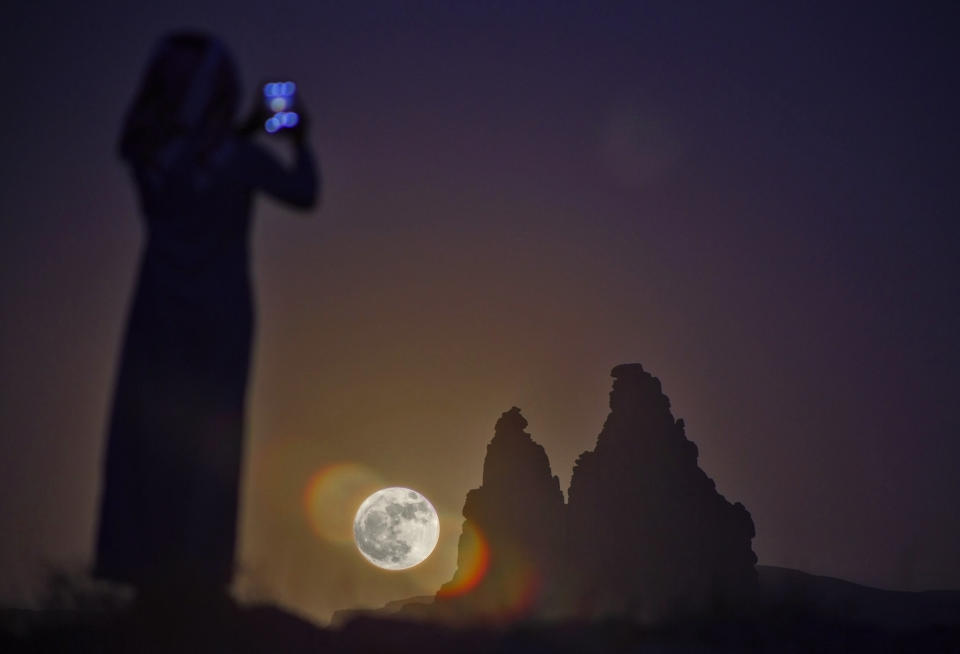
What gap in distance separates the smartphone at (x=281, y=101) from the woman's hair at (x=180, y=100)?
335mm

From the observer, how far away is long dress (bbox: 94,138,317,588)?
17.9 feet

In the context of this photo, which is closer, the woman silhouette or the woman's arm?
the woman silhouette

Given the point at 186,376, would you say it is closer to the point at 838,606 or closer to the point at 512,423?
the point at 838,606

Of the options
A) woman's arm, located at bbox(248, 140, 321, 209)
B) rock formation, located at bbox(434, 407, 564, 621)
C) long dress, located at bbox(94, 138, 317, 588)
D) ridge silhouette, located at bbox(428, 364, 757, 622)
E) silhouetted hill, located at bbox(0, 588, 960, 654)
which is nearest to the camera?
silhouetted hill, located at bbox(0, 588, 960, 654)

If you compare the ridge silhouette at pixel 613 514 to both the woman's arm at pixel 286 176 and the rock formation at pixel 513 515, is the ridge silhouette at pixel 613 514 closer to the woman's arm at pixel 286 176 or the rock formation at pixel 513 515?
the rock formation at pixel 513 515

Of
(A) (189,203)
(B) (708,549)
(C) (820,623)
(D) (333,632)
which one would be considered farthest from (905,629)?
(B) (708,549)

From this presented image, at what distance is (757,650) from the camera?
6.19 metres

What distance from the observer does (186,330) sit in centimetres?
576

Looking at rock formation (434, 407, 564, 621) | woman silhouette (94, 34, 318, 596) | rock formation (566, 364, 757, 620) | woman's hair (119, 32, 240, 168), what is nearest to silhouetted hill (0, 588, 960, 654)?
woman silhouette (94, 34, 318, 596)

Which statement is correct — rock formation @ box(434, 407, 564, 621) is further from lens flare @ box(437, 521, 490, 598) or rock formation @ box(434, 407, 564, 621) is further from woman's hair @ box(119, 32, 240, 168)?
woman's hair @ box(119, 32, 240, 168)

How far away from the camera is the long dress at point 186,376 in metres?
5.46

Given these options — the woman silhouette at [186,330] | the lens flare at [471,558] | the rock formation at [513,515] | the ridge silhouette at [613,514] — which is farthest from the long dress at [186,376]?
the lens flare at [471,558]

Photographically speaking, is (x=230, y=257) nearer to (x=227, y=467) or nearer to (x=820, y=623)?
(x=227, y=467)

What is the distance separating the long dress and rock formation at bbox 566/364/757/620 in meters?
86.1
